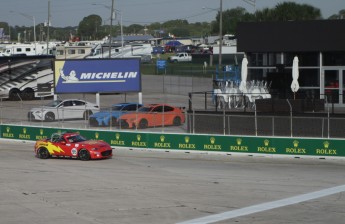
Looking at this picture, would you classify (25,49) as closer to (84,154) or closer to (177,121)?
(177,121)

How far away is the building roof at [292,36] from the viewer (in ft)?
127

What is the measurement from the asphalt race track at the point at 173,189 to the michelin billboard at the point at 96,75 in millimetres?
12626

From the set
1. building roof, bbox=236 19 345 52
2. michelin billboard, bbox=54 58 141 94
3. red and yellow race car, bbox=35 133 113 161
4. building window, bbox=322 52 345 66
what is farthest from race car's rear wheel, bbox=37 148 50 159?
Answer: building window, bbox=322 52 345 66

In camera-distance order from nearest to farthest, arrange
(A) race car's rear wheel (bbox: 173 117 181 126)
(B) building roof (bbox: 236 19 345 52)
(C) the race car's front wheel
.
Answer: (A) race car's rear wheel (bbox: 173 117 181 126) → (B) building roof (bbox: 236 19 345 52) → (C) the race car's front wheel

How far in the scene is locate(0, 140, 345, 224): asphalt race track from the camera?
1761 centimetres

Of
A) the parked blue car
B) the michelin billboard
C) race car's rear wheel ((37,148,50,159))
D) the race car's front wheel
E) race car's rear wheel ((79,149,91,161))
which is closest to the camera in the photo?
race car's rear wheel ((79,149,91,161))

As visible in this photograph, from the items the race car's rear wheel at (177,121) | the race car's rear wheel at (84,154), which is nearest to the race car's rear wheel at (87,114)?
the race car's rear wheel at (177,121)

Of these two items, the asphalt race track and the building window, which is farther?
the building window

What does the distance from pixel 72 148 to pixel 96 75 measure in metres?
14.6

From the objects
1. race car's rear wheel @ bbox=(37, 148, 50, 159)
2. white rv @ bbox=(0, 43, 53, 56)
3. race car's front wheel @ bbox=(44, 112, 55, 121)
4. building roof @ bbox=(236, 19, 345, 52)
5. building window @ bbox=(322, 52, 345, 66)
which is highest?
white rv @ bbox=(0, 43, 53, 56)

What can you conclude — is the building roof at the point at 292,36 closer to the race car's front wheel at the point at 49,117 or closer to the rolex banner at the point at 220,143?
the rolex banner at the point at 220,143

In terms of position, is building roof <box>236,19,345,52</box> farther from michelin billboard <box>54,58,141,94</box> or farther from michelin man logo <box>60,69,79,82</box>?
michelin man logo <box>60,69,79,82</box>

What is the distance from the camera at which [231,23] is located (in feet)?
456

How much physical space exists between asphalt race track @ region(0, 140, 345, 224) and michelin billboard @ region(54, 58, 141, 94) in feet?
41.4
